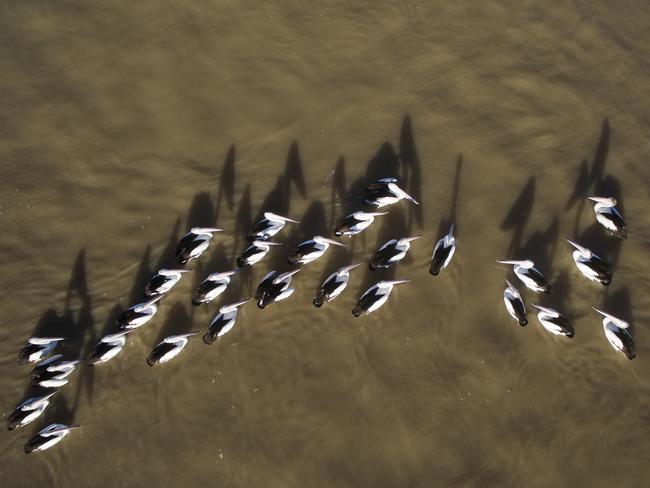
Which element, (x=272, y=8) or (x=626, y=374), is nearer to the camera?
(x=626, y=374)

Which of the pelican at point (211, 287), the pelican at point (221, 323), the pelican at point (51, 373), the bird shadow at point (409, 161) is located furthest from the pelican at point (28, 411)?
the bird shadow at point (409, 161)

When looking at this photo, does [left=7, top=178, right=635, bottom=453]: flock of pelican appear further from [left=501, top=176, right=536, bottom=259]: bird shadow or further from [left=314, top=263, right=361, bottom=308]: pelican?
[left=501, top=176, right=536, bottom=259]: bird shadow

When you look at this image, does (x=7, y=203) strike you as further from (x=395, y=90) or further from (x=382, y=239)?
(x=395, y=90)

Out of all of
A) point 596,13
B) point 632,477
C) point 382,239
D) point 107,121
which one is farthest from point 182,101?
point 632,477

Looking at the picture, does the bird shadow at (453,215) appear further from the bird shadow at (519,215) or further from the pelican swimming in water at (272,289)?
A: the pelican swimming in water at (272,289)

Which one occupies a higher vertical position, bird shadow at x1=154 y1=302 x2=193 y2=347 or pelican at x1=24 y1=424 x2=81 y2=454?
bird shadow at x1=154 y1=302 x2=193 y2=347

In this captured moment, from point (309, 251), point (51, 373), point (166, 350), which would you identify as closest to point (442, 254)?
point (309, 251)

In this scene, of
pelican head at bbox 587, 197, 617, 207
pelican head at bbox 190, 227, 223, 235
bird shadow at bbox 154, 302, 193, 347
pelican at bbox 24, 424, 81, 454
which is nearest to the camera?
pelican at bbox 24, 424, 81, 454

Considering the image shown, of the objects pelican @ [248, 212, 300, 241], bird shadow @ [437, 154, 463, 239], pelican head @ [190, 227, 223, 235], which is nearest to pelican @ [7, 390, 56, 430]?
pelican head @ [190, 227, 223, 235]
